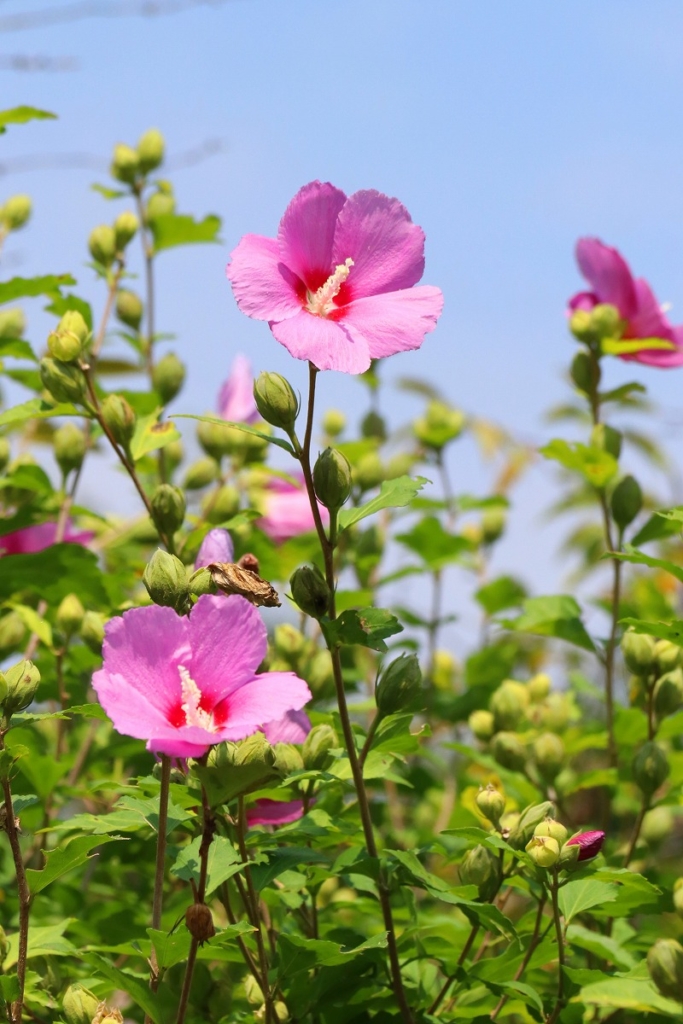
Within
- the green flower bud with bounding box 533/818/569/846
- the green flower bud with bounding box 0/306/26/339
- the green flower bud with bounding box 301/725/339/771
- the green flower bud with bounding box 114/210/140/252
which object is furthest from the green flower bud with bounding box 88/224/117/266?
the green flower bud with bounding box 533/818/569/846

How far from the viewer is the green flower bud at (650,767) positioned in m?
1.36

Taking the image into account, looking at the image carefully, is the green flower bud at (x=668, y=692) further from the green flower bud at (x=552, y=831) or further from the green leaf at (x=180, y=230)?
the green leaf at (x=180, y=230)

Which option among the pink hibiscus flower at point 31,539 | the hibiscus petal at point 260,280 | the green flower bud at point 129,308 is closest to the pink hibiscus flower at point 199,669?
the hibiscus petal at point 260,280

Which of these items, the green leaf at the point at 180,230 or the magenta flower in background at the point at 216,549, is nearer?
the magenta flower in background at the point at 216,549

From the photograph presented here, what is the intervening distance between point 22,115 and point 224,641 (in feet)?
3.30

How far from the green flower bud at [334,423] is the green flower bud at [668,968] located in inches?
69.1

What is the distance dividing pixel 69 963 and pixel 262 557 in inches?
25.6

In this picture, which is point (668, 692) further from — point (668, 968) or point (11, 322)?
point (11, 322)

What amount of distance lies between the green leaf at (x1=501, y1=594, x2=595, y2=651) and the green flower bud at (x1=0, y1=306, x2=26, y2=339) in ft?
2.84

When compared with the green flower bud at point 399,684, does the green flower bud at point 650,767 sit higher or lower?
lower

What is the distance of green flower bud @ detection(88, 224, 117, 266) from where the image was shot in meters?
1.99

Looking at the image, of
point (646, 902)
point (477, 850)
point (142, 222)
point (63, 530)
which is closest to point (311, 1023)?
point (477, 850)

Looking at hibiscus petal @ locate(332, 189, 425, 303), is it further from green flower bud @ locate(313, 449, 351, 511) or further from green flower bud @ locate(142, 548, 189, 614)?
green flower bud @ locate(142, 548, 189, 614)

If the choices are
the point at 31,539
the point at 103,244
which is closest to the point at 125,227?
the point at 103,244
